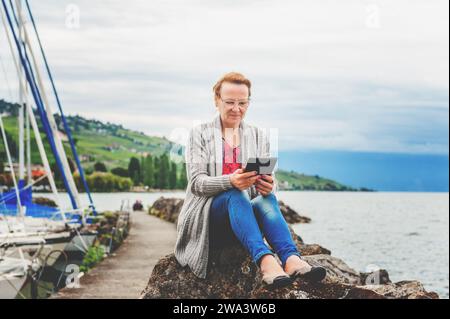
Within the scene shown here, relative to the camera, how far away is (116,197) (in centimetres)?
3784

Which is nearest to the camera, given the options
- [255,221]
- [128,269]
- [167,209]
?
[255,221]

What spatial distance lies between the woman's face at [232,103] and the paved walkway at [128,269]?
21.8 feet

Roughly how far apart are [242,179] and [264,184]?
0.18 metres

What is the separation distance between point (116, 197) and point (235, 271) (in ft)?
108

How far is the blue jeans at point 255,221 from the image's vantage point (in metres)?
4.84

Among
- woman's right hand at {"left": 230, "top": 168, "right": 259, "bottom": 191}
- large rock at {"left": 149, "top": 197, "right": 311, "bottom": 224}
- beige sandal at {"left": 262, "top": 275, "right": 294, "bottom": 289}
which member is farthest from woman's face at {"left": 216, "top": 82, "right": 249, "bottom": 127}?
large rock at {"left": 149, "top": 197, "right": 311, "bottom": 224}

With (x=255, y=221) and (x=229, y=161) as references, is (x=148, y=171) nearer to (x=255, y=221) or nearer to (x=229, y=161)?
(x=229, y=161)

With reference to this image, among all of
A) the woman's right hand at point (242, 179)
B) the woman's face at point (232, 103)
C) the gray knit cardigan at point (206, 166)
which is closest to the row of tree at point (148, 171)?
the gray knit cardigan at point (206, 166)

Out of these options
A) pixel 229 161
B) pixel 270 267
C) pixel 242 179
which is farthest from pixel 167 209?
pixel 242 179

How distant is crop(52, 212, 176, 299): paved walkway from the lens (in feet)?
37.8

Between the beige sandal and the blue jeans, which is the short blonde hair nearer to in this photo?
the blue jeans

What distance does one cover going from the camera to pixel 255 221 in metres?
4.84

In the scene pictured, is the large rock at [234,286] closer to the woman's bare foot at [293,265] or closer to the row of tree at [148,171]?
the woman's bare foot at [293,265]

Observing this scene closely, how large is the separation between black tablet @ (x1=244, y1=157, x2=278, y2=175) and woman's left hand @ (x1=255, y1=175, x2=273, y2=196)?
77 mm
